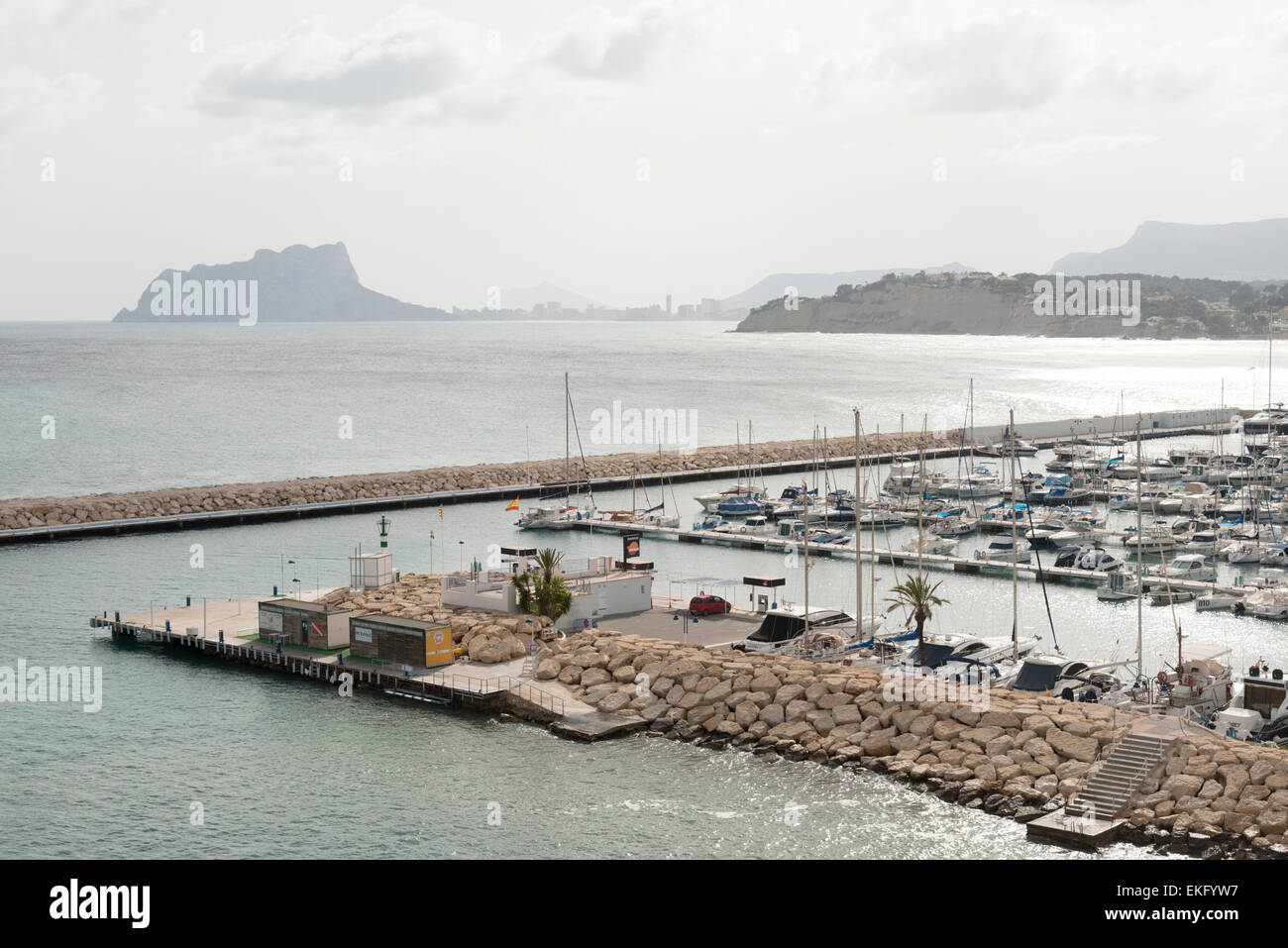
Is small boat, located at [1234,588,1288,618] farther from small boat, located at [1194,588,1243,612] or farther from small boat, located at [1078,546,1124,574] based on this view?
small boat, located at [1078,546,1124,574]

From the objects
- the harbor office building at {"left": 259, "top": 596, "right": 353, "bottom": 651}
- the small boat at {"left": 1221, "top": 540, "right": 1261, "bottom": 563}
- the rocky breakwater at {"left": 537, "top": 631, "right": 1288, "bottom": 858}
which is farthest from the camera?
the small boat at {"left": 1221, "top": 540, "right": 1261, "bottom": 563}

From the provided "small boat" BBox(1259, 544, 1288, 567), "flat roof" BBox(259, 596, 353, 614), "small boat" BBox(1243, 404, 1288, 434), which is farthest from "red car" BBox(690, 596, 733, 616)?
"small boat" BBox(1243, 404, 1288, 434)

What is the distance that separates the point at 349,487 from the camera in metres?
77.8

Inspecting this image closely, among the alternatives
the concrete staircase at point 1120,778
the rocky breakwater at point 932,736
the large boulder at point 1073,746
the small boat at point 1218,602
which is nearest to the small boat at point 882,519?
the small boat at point 1218,602

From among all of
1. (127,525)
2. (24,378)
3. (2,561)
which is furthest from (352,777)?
(24,378)

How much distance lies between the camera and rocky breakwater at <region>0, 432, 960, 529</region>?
6800 centimetres

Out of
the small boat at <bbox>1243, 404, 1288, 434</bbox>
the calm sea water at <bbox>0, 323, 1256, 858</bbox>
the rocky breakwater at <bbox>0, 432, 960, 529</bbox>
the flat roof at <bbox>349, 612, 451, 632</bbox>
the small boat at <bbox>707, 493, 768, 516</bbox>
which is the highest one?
the small boat at <bbox>1243, 404, 1288, 434</bbox>

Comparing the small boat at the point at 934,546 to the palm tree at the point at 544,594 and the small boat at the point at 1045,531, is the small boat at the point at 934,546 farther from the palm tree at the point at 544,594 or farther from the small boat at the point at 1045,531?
the palm tree at the point at 544,594

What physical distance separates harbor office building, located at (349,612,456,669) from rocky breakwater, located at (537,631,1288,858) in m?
3.04

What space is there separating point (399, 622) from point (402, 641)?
0.81m

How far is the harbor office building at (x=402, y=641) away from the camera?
36000 mm

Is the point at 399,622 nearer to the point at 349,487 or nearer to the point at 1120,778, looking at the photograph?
the point at 1120,778

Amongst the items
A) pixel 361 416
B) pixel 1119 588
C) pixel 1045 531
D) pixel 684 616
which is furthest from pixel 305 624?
pixel 361 416
